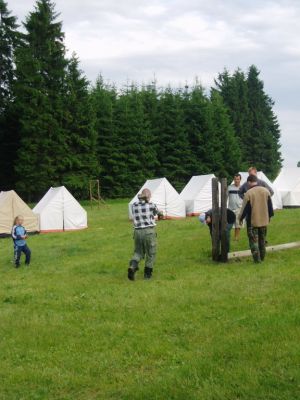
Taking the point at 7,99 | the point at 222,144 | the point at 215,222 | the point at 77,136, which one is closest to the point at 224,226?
the point at 215,222

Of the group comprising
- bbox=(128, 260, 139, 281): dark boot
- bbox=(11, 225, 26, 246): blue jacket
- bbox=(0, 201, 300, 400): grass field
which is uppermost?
bbox=(11, 225, 26, 246): blue jacket

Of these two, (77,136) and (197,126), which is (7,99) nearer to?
(77,136)

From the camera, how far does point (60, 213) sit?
906 inches

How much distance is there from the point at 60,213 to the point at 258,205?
13.6 metres

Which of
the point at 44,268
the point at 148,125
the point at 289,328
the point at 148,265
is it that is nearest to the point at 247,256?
→ the point at 148,265

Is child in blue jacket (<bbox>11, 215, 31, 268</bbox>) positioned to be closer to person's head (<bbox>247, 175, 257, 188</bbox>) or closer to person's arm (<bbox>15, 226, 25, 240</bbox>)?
person's arm (<bbox>15, 226, 25, 240</bbox>)

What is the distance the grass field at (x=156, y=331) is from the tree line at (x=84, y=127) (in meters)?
31.0

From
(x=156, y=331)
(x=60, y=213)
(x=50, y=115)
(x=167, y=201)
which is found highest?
(x=50, y=115)

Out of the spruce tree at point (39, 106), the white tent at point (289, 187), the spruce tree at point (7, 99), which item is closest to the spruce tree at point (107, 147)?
the spruce tree at point (39, 106)

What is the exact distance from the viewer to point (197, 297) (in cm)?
814

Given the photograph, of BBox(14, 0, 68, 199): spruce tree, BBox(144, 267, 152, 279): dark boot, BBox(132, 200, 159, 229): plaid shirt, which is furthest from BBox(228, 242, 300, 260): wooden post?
BBox(14, 0, 68, 199): spruce tree

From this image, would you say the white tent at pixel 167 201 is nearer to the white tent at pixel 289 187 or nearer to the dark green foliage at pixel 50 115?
the white tent at pixel 289 187

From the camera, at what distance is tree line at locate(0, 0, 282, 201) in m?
41.9

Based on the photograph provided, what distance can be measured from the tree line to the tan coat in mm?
32058
